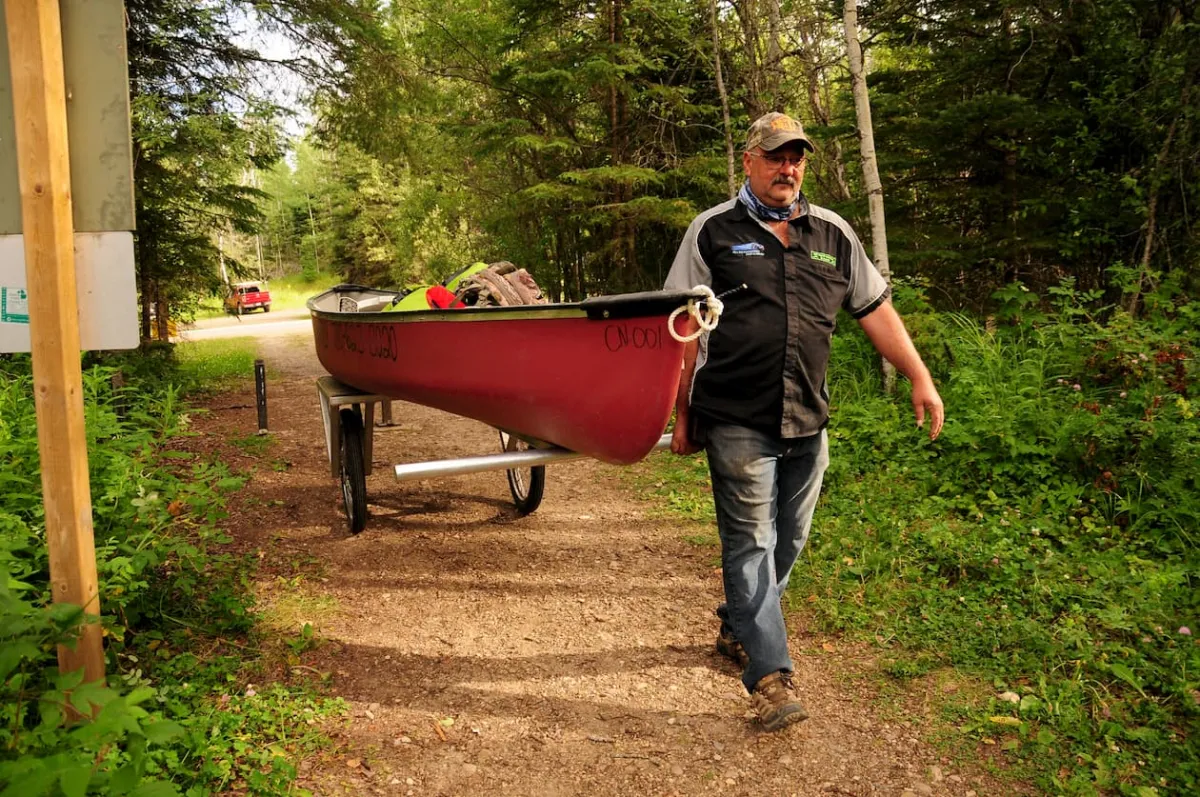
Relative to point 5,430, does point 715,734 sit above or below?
below

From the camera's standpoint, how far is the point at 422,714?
2.87m

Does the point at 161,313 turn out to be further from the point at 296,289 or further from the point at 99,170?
the point at 296,289

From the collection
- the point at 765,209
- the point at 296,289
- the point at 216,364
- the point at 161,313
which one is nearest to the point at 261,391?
the point at 161,313

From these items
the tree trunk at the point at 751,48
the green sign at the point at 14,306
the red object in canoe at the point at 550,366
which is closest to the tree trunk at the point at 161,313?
the red object in canoe at the point at 550,366

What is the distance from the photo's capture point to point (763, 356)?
262 centimetres

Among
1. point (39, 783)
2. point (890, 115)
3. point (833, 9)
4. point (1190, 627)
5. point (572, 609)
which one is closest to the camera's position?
point (39, 783)

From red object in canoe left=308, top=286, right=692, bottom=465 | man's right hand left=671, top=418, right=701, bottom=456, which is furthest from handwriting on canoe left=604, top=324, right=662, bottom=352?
man's right hand left=671, top=418, right=701, bottom=456

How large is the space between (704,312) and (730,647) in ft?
4.86

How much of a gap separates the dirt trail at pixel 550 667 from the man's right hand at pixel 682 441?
37.8 inches

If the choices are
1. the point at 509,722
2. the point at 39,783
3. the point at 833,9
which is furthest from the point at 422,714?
the point at 833,9

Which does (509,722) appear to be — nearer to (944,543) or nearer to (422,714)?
(422,714)

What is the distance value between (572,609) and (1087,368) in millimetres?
3530

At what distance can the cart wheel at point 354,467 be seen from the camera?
454cm

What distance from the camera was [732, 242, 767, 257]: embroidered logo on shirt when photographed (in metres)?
2.62
